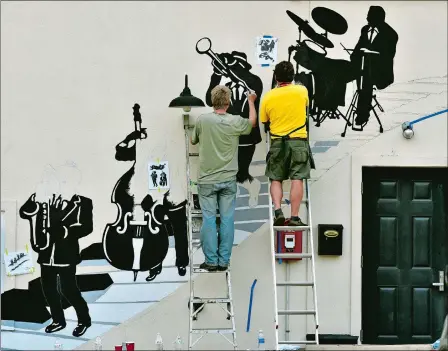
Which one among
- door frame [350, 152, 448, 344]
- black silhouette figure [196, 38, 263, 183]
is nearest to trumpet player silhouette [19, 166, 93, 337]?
black silhouette figure [196, 38, 263, 183]

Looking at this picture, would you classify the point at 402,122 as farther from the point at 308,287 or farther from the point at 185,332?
the point at 185,332

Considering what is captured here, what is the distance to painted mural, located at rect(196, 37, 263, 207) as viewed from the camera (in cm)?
1041

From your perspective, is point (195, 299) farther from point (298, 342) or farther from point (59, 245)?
point (59, 245)

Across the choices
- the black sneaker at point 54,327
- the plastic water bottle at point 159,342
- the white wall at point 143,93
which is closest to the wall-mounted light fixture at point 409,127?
the white wall at point 143,93

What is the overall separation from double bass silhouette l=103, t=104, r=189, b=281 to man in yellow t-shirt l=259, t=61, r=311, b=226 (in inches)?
45.6

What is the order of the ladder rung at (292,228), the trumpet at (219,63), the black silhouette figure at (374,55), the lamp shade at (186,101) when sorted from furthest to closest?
the black silhouette figure at (374,55)
the trumpet at (219,63)
the lamp shade at (186,101)
the ladder rung at (292,228)

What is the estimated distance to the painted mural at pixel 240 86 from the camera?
410 inches

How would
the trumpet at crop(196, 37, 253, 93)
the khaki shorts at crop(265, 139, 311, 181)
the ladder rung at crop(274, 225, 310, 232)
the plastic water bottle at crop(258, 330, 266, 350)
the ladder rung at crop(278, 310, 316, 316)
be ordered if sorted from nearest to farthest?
the ladder rung at crop(278, 310, 316, 316) < the ladder rung at crop(274, 225, 310, 232) < the khaki shorts at crop(265, 139, 311, 181) < the plastic water bottle at crop(258, 330, 266, 350) < the trumpet at crop(196, 37, 253, 93)

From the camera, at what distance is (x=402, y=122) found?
414 inches

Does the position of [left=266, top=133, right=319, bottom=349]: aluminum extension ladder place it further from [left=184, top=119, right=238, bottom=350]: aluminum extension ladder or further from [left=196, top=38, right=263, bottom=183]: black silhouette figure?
[left=184, top=119, right=238, bottom=350]: aluminum extension ladder

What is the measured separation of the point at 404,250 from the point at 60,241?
3.65 metres

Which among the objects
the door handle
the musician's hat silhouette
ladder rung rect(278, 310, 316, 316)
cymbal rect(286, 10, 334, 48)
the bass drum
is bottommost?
ladder rung rect(278, 310, 316, 316)

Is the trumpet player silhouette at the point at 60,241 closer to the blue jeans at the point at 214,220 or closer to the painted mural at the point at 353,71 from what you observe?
the blue jeans at the point at 214,220

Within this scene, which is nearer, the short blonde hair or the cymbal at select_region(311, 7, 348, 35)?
the short blonde hair
